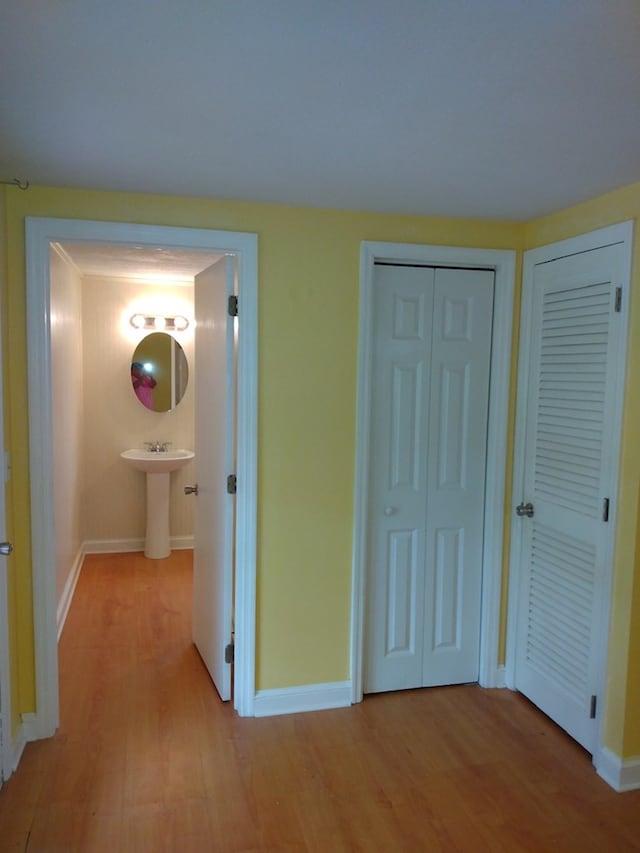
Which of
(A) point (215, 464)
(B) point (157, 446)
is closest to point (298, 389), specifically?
(A) point (215, 464)

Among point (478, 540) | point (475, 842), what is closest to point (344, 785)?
point (475, 842)

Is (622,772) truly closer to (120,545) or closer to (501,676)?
(501,676)

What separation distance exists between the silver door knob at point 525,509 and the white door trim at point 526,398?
42mm

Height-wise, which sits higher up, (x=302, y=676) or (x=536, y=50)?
(x=536, y=50)

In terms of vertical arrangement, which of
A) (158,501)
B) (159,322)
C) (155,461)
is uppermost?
(159,322)

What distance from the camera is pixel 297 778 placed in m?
2.36

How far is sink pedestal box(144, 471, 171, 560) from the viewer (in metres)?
4.95

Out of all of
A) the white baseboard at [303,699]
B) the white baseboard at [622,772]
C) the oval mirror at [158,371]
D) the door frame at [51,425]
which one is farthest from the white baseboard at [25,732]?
the oval mirror at [158,371]

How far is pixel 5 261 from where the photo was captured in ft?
7.66

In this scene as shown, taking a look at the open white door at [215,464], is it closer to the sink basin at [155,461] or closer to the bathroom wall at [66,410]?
the bathroom wall at [66,410]

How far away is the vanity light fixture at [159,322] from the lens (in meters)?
5.02

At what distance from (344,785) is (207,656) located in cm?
106

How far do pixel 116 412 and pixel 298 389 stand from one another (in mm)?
2885

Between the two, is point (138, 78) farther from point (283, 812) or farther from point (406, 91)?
point (283, 812)
